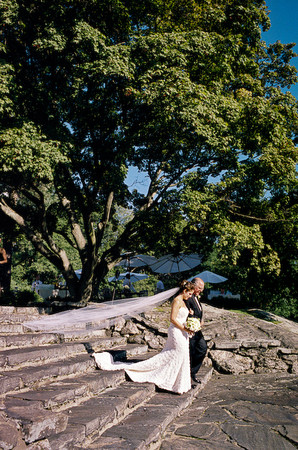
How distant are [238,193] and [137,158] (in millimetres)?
3997

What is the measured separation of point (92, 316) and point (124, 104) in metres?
7.04

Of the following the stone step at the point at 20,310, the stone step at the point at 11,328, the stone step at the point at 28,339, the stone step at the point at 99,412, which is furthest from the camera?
the stone step at the point at 20,310

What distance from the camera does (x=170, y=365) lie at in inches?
229

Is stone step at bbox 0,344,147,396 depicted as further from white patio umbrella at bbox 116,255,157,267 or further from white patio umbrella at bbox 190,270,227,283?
white patio umbrella at bbox 190,270,227,283

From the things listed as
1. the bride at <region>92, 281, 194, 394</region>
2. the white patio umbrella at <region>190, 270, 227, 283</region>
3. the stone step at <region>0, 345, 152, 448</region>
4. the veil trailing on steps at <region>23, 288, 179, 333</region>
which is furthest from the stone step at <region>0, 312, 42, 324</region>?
the white patio umbrella at <region>190, 270, 227, 283</region>

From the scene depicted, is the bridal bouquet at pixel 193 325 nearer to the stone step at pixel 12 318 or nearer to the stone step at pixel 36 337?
the stone step at pixel 36 337

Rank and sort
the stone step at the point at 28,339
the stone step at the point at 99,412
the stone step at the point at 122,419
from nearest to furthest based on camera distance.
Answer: the stone step at the point at 99,412 < the stone step at the point at 122,419 < the stone step at the point at 28,339

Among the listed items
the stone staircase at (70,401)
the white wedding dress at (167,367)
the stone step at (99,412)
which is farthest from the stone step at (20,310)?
the stone step at (99,412)

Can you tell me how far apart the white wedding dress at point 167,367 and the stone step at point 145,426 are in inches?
6.9

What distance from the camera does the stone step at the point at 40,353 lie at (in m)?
4.43

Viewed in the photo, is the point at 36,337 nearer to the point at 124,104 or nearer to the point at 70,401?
the point at 70,401

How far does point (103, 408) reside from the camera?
405 centimetres

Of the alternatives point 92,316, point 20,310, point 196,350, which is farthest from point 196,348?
point 20,310

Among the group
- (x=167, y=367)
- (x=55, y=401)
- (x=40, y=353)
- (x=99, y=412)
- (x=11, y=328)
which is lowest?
(x=167, y=367)
